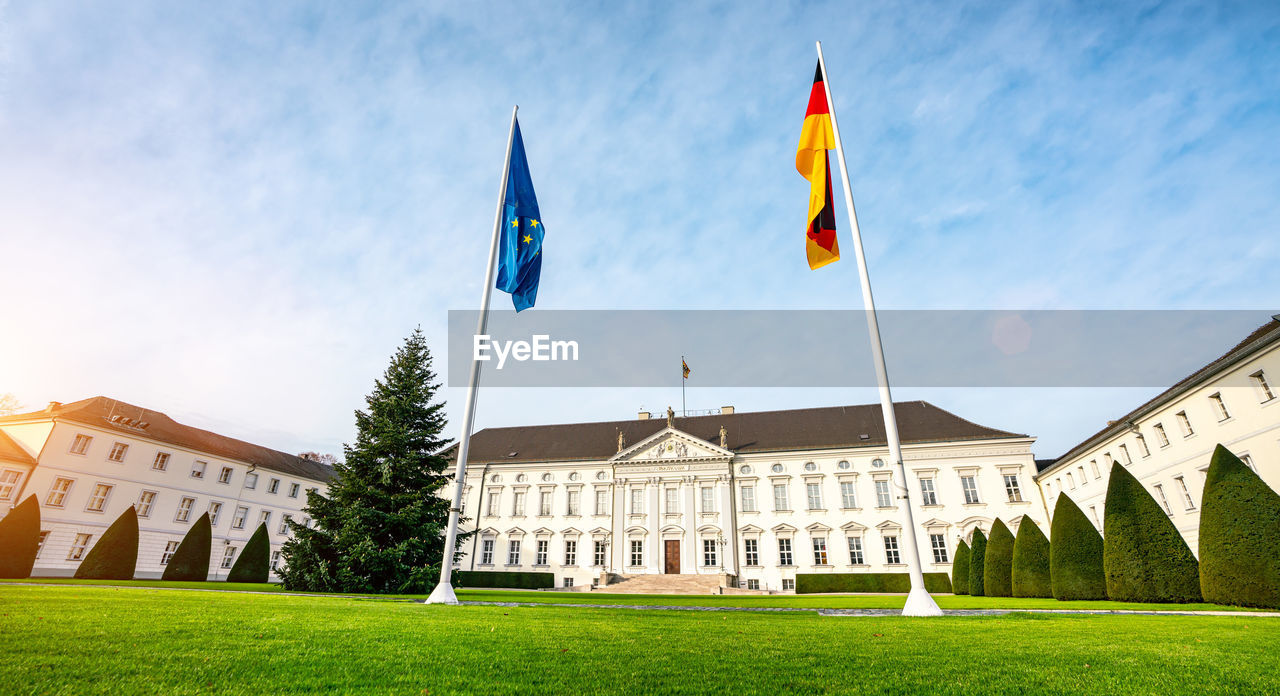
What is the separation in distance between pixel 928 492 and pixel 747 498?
41.9ft

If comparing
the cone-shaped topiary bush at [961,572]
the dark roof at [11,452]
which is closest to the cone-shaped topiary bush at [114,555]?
the dark roof at [11,452]

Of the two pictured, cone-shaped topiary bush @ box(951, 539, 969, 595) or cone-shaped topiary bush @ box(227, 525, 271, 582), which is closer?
cone-shaped topiary bush @ box(227, 525, 271, 582)

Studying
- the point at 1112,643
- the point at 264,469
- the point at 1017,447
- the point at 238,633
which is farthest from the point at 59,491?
the point at 1017,447

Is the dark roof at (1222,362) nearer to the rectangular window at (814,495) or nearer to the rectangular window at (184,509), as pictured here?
Answer: the rectangular window at (814,495)

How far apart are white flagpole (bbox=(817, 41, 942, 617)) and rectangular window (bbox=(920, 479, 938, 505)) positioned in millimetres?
30918

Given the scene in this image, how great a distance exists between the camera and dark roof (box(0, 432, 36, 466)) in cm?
3077

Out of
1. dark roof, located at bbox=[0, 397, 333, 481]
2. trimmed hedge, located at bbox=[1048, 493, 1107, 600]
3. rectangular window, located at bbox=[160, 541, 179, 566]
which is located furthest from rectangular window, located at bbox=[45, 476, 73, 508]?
trimmed hedge, located at bbox=[1048, 493, 1107, 600]

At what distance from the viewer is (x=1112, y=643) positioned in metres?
6.77

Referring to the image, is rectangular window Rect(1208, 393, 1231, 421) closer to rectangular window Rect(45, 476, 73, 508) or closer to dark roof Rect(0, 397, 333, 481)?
dark roof Rect(0, 397, 333, 481)

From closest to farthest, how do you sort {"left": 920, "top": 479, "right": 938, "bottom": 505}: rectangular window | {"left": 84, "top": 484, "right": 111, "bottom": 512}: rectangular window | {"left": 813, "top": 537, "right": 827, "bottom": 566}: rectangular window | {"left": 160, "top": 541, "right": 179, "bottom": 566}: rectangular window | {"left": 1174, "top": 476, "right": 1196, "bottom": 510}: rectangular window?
1. {"left": 1174, "top": 476, "right": 1196, "bottom": 510}: rectangular window
2. {"left": 84, "top": 484, "right": 111, "bottom": 512}: rectangular window
3. {"left": 160, "top": 541, "right": 179, "bottom": 566}: rectangular window
4. {"left": 920, "top": 479, "right": 938, "bottom": 505}: rectangular window
5. {"left": 813, "top": 537, "right": 827, "bottom": 566}: rectangular window

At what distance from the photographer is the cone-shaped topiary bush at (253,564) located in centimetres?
2677

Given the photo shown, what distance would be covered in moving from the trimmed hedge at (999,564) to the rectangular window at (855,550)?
1245cm

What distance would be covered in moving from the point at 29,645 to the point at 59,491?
40703 millimetres

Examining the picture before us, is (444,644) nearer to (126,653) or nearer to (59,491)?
(126,653)
